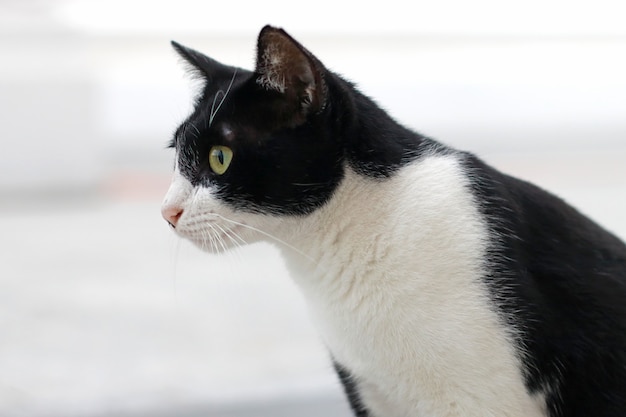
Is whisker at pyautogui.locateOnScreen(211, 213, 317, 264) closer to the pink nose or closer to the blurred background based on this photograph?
the pink nose

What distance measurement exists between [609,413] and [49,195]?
1.10 meters

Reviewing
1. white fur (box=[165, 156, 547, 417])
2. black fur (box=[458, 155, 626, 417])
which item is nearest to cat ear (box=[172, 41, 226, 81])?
white fur (box=[165, 156, 547, 417])

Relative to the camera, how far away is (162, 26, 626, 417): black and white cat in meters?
0.88

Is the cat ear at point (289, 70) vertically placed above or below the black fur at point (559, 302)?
above

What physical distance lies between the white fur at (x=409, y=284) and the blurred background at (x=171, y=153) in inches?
17.8

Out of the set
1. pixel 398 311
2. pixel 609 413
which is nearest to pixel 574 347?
pixel 609 413

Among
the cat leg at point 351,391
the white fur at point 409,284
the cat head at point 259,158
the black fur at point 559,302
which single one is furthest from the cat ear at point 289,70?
the cat leg at point 351,391

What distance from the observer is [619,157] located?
1786mm

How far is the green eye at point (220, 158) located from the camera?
36.2 inches

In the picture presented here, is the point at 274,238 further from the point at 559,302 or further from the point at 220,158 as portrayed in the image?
the point at 559,302

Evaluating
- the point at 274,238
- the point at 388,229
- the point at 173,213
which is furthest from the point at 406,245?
the point at 173,213

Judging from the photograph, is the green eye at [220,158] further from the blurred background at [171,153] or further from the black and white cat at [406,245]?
the blurred background at [171,153]

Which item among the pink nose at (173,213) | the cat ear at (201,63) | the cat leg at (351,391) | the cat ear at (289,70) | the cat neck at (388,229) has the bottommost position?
the cat leg at (351,391)

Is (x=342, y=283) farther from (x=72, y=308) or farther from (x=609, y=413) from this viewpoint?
(x=72, y=308)
